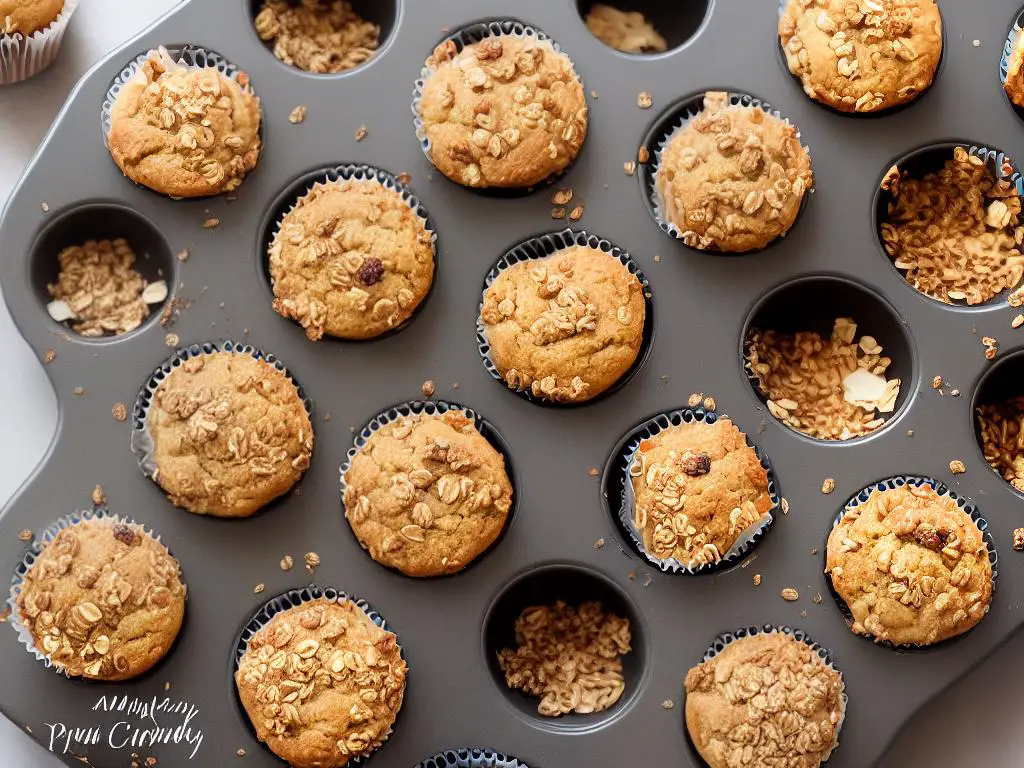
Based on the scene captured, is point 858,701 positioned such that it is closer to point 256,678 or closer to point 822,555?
point 822,555

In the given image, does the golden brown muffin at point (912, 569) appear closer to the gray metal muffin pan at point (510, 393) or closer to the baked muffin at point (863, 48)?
the gray metal muffin pan at point (510, 393)

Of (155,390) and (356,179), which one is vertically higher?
(356,179)

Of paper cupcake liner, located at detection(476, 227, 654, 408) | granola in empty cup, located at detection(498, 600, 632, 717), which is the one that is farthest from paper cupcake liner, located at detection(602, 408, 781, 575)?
granola in empty cup, located at detection(498, 600, 632, 717)

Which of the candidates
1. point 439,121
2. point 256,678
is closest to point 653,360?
point 439,121

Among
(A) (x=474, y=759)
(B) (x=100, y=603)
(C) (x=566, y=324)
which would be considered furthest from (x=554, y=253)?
(B) (x=100, y=603)

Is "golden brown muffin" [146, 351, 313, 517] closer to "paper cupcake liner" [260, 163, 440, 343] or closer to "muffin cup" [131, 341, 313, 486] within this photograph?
"muffin cup" [131, 341, 313, 486]

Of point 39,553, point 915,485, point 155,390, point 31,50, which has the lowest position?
point 915,485

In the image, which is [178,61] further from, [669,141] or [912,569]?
[912,569]

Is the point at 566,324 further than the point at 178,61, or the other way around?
the point at 178,61
